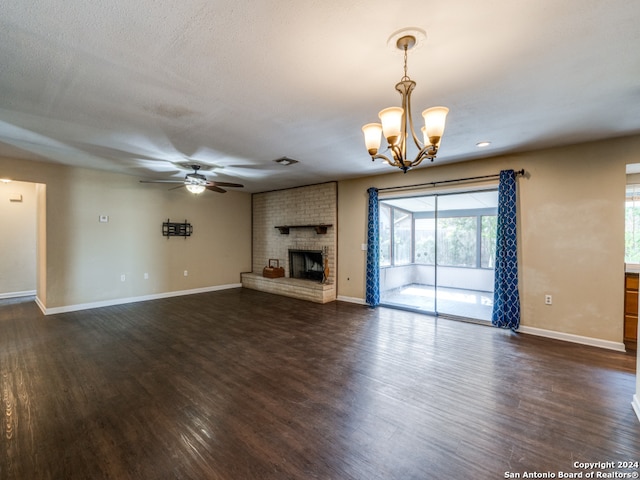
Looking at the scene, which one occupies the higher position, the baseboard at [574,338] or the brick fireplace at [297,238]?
the brick fireplace at [297,238]

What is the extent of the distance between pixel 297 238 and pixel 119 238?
12.5ft

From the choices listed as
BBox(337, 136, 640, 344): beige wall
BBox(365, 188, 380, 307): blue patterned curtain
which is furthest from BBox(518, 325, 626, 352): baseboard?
BBox(365, 188, 380, 307): blue patterned curtain

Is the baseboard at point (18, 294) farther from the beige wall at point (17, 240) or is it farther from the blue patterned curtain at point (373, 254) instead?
the blue patterned curtain at point (373, 254)

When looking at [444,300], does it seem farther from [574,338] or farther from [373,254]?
[574,338]

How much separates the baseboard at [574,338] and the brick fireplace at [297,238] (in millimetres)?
3551

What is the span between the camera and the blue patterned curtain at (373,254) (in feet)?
18.2

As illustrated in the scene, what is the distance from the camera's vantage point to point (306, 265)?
713cm

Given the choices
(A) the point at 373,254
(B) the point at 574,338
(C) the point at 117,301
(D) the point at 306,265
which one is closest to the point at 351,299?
(A) the point at 373,254

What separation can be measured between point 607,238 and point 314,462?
4401mm

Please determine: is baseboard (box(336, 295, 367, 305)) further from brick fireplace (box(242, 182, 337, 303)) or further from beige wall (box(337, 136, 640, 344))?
beige wall (box(337, 136, 640, 344))

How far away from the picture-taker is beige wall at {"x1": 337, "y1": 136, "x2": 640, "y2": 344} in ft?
11.5

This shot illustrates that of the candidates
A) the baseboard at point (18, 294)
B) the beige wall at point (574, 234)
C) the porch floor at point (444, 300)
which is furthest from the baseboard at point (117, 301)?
the beige wall at point (574, 234)

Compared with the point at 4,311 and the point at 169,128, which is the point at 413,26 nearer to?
the point at 169,128

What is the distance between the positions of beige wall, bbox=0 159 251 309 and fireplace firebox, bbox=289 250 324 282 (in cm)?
189
